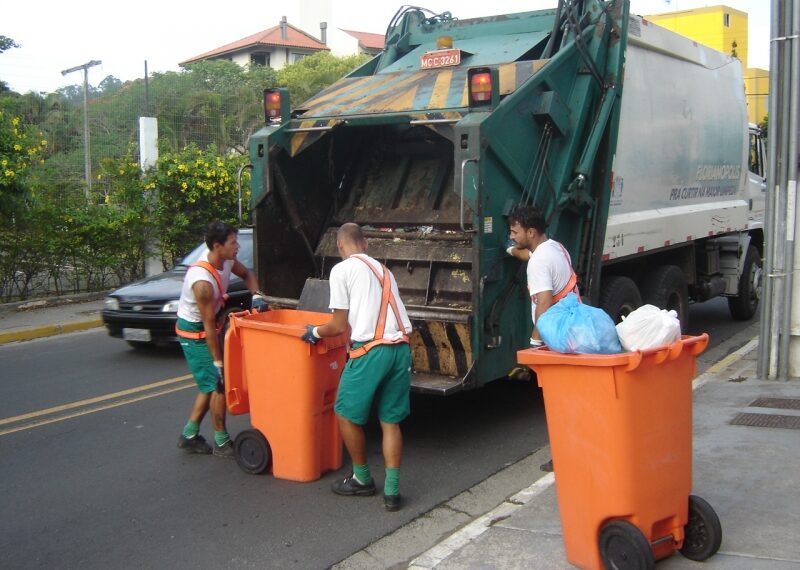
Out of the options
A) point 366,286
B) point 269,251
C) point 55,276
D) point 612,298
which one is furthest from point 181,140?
point 366,286

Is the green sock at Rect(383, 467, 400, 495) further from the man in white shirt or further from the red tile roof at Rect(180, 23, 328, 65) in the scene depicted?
the red tile roof at Rect(180, 23, 328, 65)

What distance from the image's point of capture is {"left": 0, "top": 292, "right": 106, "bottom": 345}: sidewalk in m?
11.1

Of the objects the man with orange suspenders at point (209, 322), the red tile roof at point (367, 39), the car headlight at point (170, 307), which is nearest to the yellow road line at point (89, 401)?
the car headlight at point (170, 307)

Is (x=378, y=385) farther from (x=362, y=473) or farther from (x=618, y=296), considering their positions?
(x=618, y=296)

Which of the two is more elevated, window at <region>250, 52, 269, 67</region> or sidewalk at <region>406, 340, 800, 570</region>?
window at <region>250, 52, 269, 67</region>

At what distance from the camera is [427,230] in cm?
667

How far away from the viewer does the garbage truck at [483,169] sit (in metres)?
5.75

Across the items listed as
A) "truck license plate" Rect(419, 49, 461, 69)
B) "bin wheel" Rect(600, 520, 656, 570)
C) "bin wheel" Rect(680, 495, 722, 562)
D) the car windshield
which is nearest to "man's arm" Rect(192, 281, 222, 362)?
"truck license plate" Rect(419, 49, 461, 69)

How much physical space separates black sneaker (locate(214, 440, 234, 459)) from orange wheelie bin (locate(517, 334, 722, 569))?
2.66 metres

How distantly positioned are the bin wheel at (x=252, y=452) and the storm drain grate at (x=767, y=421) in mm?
3166

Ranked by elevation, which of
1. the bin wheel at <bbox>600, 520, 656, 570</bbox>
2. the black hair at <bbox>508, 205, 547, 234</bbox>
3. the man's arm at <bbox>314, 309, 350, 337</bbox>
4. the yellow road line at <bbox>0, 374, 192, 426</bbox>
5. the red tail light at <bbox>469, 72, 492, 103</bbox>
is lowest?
the yellow road line at <bbox>0, 374, 192, 426</bbox>

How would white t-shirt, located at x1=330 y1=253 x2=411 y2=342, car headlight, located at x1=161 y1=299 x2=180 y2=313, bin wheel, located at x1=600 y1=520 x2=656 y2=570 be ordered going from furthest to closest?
car headlight, located at x1=161 y1=299 x2=180 y2=313 → white t-shirt, located at x1=330 y1=253 x2=411 y2=342 → bin wheel, located at x1=600 y1=520 x2=656 y2=570

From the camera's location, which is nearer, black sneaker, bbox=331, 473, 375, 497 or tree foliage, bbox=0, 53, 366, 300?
black sneaker, bbox=331, 473, 375, 497

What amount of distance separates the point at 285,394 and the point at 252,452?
0.52m
